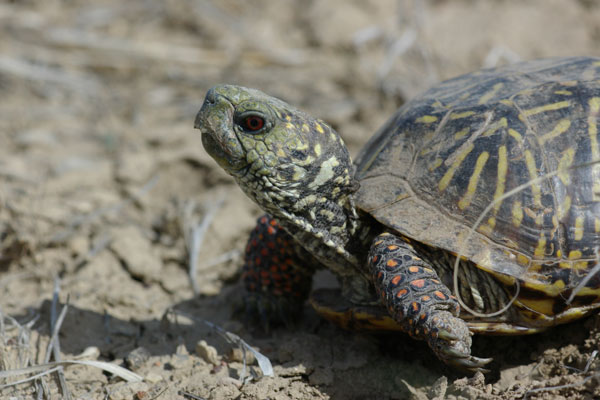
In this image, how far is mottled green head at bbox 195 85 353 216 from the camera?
8.19ft

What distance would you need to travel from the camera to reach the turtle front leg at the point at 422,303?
A: 2287 millimetres

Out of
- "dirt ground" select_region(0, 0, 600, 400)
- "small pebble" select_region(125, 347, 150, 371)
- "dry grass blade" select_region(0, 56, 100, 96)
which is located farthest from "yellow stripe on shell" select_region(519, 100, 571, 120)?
"dry grass blade" select_region(0, 56, 100, 96)

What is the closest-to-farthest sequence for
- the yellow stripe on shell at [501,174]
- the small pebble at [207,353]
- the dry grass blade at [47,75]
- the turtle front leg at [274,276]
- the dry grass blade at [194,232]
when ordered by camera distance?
the yellow stripe on shell at [501,174], the small pebble at [207,353], the turtle front leg at [274,276], the dry grass blade at [194,232], the dry grass blade at [47,75]

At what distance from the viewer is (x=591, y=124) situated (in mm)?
2570

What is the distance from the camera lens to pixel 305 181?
8.57 feet

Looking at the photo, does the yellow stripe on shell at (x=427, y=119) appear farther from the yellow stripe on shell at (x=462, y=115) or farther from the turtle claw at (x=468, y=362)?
the turtle claw at (x=468, y=362)

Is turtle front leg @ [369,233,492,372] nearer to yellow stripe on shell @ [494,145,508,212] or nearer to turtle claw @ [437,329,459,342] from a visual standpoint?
turtle claw @ [437,329,459,342]

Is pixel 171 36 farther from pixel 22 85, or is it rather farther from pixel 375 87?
pixel 375 87

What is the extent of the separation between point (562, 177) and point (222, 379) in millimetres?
1847

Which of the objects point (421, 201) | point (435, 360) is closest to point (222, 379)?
point (435, 360)

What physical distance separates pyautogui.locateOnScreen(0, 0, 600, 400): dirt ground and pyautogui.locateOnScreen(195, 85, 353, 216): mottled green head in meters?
0.92

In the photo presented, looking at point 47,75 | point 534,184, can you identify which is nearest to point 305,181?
point 534,184

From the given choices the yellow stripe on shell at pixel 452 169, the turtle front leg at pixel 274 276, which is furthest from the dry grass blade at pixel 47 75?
the yellow stripe on shell at pixel 452 169

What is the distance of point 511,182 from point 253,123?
3.95 ft
